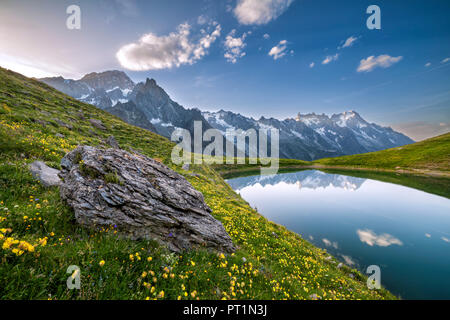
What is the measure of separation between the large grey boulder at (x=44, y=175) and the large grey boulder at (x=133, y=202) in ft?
1.83

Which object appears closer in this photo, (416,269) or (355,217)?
(416,269)

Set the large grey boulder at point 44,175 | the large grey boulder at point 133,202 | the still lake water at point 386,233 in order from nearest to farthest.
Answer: the large grey boulder at point 133,202 < the large grey boulder at point 44,175 < the still lake water at point 386,233

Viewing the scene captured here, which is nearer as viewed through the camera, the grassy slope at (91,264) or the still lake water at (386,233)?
the grassy slope at (91,264)

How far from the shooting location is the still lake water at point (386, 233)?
1226 centimetres

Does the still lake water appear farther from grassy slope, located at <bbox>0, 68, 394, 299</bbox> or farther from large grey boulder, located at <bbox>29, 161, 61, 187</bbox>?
large grey boulder, located at <bbox>29, 161, 61, 187</bbox>

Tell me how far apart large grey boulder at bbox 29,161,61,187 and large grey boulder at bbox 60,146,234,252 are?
558 mm

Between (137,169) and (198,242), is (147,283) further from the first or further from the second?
(137,169)

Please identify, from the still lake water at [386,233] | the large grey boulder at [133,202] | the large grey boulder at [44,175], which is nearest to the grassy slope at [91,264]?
the large grey boulder at [44,175]

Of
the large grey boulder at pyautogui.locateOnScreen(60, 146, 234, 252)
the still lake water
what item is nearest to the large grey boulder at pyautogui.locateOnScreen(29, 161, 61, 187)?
the large grey boulder at pyautogui.locateOnScreen(60, 146, 234, 252)

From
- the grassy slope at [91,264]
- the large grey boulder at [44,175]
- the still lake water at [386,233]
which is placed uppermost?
the large grey boulder at [44,175]

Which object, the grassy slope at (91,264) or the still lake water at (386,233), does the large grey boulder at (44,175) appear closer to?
the grassy slope at (91,264)
